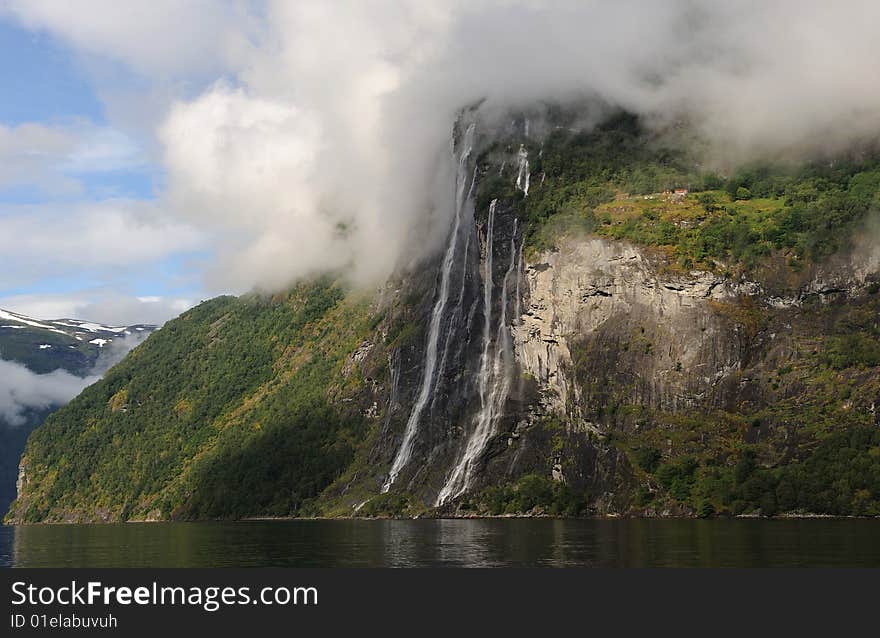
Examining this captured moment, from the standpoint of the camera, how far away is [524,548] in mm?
92250

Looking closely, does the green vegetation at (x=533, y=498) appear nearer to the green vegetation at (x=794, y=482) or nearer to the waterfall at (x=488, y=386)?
the waterfall at (x=488, y=386)

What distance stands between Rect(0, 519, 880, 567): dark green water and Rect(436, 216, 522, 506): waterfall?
154 feet

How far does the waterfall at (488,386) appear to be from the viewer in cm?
18025

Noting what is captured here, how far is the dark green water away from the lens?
76688 mm

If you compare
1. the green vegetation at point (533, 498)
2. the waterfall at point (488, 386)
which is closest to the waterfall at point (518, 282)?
the waterfall at point (488, 386)

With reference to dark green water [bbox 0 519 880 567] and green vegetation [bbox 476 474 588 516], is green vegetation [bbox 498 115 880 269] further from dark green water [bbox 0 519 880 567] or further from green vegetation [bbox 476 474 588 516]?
dark green water [bbox 0 519 880 567]

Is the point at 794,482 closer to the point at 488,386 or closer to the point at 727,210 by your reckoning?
the point at 727,210

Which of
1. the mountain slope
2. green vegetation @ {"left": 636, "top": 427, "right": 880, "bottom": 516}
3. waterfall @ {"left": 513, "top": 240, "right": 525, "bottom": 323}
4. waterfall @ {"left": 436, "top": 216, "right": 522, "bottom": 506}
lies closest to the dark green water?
green vegetation @ {"left": 636, "top": 427, "right": 880, "bottom": 516}

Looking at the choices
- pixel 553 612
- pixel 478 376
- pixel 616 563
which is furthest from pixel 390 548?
pixel 478 376

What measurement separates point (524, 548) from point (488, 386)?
96835mm

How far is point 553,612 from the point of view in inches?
2121

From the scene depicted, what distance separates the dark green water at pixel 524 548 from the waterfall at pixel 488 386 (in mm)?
46801

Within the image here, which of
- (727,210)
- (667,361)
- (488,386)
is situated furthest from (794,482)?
(488,386)

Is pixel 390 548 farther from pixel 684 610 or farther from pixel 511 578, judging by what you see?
pixel 684 610
